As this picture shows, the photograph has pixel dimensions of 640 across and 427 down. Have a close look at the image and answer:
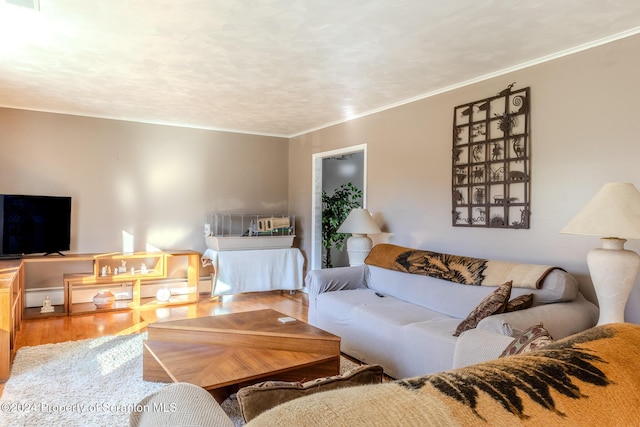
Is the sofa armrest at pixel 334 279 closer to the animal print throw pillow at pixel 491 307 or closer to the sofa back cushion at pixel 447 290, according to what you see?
the sofa back cushion at pixel 447 290

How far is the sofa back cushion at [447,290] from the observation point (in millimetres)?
2535

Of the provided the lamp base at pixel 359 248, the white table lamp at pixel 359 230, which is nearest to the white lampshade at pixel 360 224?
the white table lamp at pixel 359 230

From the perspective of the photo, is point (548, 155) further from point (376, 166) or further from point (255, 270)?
point (255, 270)

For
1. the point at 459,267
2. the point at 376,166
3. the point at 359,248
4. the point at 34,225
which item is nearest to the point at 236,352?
the point at 459,267

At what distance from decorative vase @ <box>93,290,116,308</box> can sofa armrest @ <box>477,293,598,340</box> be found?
4.13 meters

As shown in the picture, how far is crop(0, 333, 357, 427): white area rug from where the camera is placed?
2.27 metres

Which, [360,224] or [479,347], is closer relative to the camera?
[479,347]

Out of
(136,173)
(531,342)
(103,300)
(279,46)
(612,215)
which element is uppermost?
(279,46)

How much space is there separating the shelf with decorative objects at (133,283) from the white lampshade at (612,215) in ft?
14.2

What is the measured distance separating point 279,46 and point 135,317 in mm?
3277

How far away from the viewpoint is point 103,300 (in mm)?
4656

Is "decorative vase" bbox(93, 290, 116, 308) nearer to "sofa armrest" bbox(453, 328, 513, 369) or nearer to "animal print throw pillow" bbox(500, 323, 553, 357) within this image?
"sofa armrest" bbox(453, 328, 513, 369)

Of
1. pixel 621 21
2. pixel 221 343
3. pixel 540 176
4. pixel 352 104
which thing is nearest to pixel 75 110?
pixel 352 104

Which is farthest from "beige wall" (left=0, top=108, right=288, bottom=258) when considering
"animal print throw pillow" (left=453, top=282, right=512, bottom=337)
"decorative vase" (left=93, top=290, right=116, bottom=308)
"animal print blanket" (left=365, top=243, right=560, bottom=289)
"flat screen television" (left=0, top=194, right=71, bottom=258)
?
"animal print throw pillow" (left=453, top=282, right=512, bottom=337)
